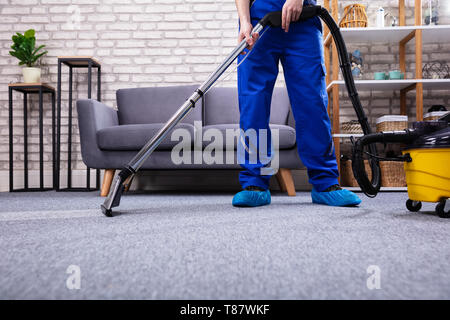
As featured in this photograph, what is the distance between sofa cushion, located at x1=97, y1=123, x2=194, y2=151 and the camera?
5.85 feet

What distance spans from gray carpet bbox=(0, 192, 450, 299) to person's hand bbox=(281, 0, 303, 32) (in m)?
0.74

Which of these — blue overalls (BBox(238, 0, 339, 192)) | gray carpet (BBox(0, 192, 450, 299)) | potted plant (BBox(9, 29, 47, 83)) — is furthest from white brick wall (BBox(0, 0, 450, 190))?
gray carpet (BBox(0, 192, 450, 299))

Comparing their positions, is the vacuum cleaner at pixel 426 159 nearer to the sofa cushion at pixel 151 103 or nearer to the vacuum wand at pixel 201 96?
the vacuum wand at pixel 201 96

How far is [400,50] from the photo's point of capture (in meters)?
2.33

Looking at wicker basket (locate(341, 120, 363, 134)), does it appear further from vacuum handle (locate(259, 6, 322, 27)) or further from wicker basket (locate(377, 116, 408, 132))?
vacuum handle (locate(259, 6, 322, 27))

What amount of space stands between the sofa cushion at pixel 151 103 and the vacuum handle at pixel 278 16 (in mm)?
1146

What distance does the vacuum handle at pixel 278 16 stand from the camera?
119cm

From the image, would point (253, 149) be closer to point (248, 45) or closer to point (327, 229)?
point (248, 45)

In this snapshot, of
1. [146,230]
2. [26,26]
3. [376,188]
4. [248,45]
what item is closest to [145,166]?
[248,45]

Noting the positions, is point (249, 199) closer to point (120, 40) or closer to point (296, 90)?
point (296, 90)

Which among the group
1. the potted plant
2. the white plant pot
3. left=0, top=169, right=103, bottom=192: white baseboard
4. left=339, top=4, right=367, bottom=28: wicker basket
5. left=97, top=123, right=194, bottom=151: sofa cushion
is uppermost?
left=339, top=4, right=367, bottom=28: wicker basket

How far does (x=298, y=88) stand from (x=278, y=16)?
29 centimetres

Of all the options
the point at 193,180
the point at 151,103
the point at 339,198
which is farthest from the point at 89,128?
the point at 339,198

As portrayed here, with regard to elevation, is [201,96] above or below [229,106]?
below
